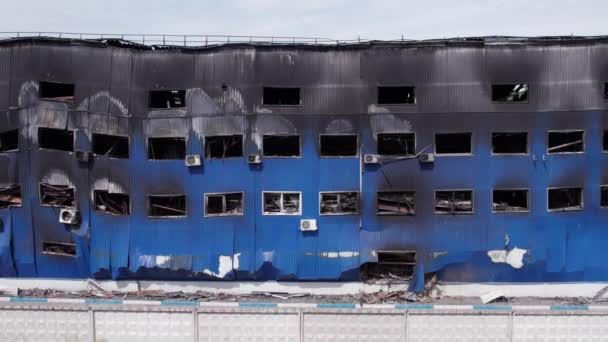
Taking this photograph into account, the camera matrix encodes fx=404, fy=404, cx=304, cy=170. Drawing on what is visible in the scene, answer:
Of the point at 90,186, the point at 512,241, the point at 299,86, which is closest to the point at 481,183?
the point at 512,241

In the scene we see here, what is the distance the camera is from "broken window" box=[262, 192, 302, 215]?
52.1ft

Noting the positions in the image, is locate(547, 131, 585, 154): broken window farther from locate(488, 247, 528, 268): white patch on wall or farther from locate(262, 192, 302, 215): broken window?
locate(262, 192, 302, 215): broken window

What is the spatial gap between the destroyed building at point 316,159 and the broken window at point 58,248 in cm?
37

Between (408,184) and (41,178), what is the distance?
1430cm

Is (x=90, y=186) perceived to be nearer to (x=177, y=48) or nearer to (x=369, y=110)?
(x=177, y=48)

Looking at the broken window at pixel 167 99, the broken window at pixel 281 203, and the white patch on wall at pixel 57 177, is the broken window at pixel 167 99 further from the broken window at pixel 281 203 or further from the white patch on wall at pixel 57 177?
the broken window at pixel 281 203

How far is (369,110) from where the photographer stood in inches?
608

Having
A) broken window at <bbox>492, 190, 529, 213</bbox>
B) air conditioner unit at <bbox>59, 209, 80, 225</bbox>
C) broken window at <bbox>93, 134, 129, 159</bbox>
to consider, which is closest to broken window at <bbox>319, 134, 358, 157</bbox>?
broken window at <bbox>492, 190, 529, 213</bbox>

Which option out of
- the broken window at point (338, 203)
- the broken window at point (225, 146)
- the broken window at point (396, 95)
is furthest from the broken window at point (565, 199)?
the broken window at point (225, 146)

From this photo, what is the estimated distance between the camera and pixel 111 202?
16188 mm

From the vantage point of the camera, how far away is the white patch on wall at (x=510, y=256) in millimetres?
15555

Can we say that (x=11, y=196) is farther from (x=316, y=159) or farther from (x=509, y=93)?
(x=509, y=93)

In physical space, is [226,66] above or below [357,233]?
above

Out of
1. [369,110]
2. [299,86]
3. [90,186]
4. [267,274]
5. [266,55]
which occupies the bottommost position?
[267,274]
